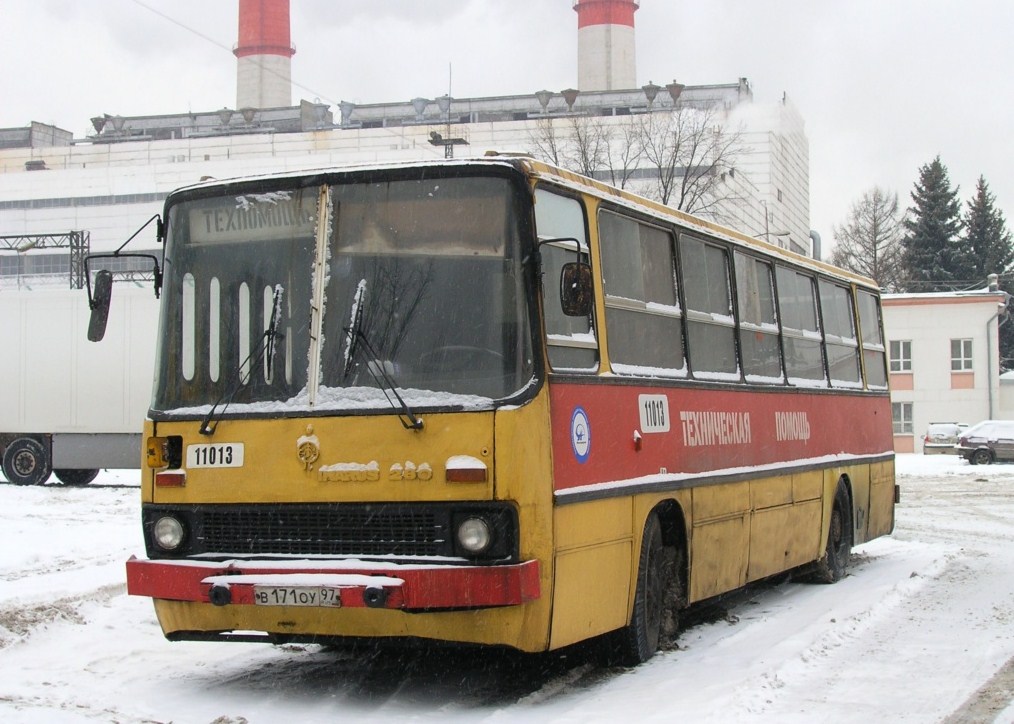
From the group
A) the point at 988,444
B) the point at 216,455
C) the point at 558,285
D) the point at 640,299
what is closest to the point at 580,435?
the point at 558,285

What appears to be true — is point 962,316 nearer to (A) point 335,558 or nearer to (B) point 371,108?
(B) point 371,108

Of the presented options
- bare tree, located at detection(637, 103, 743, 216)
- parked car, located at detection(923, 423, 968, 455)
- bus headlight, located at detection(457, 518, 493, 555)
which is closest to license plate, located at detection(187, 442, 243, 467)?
bus headlight, located at detection(457, 518, 493, 555)

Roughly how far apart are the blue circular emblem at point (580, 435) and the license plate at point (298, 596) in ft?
5.22

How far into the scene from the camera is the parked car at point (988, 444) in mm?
44281

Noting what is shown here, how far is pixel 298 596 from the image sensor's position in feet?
24.2

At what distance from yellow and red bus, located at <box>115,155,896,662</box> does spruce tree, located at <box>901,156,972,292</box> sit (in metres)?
78.0

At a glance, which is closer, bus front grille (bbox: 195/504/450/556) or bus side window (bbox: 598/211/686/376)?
bus front grille (bbox: 195/504/450/556)

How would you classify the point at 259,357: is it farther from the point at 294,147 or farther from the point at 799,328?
the point at 294,147

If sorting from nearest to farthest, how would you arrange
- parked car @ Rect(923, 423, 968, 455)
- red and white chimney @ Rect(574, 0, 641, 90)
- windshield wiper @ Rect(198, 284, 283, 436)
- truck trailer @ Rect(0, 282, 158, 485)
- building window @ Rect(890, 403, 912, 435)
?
1. windshield wiper @ Rect(198, 284, 283, 436)
2. truck trailer @ Rect(0, 282, 158, 485)
3. parked car @ Rect(923, 423, 968, 455)
4. building window @ Rect(890, 403, 912, 435)
5. red and white chimney @ Rect(574, 0, 641, 90)

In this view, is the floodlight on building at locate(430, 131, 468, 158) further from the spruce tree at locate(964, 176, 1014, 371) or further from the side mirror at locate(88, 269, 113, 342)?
the spruce tree at locate(964, 176, 1014, 371)

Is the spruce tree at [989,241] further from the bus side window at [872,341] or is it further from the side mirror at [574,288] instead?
the side mirror at [574,288]

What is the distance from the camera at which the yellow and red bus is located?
290 inches

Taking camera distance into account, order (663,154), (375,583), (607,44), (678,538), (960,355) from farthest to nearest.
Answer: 1. (607,44)
2. (663,154)
3. (960,355)
4. (678,538)
5. (375,583)

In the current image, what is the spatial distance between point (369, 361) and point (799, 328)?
660 cm
